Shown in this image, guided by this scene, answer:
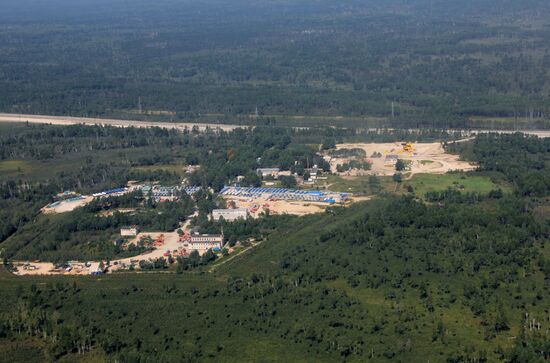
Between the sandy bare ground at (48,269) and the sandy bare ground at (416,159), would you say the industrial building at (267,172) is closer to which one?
the sandy bare ground at (416,159)

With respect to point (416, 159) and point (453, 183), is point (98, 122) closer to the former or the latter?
point (416, 159)

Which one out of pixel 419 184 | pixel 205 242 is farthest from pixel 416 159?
pixel 205 242

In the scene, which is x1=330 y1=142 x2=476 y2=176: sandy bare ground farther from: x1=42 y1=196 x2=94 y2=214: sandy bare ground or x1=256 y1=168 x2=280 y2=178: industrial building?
x1=42 y1=196 x2=94 y2=214: sandy bare ground

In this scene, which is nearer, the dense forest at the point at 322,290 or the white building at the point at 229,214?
the dense forest at the point at 322,290

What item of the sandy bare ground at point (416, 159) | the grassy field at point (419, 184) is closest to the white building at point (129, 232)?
the grassy field at point (419, 184)

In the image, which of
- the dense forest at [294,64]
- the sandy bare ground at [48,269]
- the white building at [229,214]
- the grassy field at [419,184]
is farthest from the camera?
the dense forest at [294,64]

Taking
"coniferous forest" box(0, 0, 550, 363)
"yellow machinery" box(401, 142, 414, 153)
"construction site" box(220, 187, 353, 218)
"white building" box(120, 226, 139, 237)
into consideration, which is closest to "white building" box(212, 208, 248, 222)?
"coniferous forest" box(0, 0, 550, 363)
